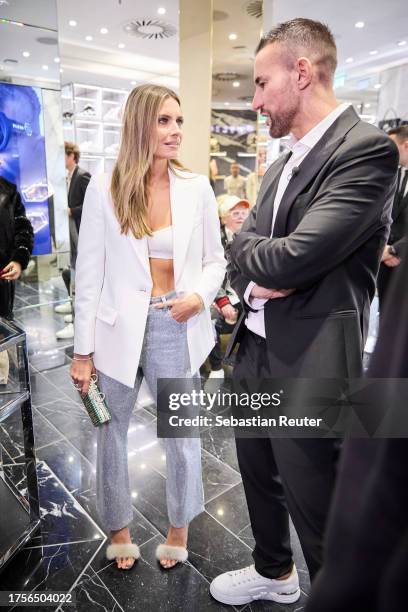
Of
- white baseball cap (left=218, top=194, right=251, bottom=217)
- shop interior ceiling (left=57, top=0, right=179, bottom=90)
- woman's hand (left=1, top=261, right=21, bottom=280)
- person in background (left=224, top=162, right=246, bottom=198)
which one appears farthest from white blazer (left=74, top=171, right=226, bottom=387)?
Result: shop interior ceiling (left=57, top=0, right=179, bottom=90)

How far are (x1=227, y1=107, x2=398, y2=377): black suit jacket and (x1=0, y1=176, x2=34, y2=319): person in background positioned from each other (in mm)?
2148

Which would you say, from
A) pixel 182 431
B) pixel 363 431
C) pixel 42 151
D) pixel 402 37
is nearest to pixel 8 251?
pixel 42 151

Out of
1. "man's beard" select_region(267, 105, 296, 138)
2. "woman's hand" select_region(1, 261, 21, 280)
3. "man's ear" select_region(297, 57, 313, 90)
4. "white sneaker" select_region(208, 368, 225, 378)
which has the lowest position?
"white sneaker" select_region(208, 368, 225, 378)

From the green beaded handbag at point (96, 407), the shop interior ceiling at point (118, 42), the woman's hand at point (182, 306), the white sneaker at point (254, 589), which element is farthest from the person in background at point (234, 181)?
the white sneaker at point (254, 589)

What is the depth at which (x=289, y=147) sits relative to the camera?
4.41 ft

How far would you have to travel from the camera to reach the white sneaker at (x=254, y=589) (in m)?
1.62

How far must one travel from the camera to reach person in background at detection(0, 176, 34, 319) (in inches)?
113

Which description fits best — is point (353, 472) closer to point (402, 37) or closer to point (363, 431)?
point (363, 431)

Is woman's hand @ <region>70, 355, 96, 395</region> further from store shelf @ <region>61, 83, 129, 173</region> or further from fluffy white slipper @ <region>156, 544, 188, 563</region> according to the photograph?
store shelf @ <region>61, 83, 129, 173</region>

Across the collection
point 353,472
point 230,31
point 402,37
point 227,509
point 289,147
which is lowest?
point 227,509

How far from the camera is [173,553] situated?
1.80 meters

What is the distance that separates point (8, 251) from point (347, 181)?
249 centimetres

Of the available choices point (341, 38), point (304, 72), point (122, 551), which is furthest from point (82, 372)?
point (341, 38)

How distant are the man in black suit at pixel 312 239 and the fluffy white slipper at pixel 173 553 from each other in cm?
72
